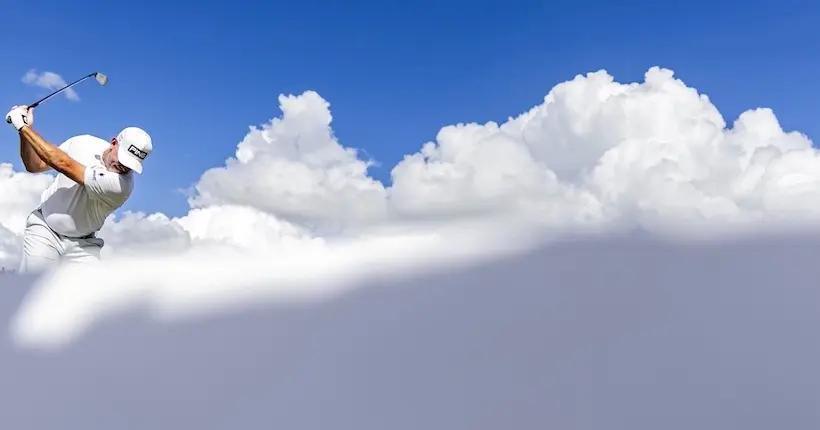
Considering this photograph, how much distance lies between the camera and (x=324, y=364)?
161cm

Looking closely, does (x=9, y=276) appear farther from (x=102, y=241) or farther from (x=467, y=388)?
(x=102, y=241)

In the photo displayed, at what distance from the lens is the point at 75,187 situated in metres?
4.85

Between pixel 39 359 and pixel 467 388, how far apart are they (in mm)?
1391

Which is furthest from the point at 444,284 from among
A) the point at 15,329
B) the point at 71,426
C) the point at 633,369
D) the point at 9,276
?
the point at 9,276

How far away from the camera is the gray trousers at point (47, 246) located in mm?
4965

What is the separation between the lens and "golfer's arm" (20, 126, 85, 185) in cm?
441

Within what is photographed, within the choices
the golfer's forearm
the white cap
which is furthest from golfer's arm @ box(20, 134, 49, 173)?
the white cap

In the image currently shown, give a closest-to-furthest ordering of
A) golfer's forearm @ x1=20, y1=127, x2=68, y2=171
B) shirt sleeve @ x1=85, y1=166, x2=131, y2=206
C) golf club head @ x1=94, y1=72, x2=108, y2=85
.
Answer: golfer's forearm @ x1=20, y1=127, x2=68, y2=171
shirt sleeve @ x1=85, y1=166, x2=131, y2=206
golf club head @ x1=94, y1=72, x2=108, y2=85

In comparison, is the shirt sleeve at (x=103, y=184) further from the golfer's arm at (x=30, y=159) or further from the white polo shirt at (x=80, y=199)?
the golfer's arm at (x=30, y=159)

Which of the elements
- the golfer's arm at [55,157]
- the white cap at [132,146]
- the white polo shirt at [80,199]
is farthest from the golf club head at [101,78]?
the white cap at [132,146]

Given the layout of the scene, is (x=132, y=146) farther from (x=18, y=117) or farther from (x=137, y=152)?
(x=18, y=117)

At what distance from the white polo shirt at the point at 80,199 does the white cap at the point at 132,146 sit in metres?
0.15

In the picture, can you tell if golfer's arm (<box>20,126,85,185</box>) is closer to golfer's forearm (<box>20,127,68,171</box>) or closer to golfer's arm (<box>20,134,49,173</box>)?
golfer's forearm (<box>20,127,68,171</box>)

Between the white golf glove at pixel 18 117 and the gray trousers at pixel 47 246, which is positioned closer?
the white golf glove at pixel 18 117
